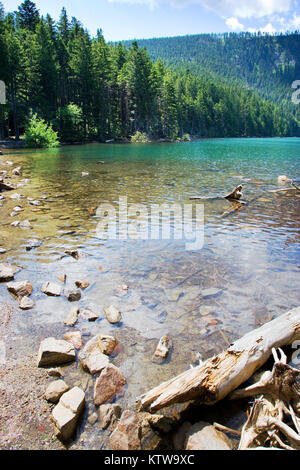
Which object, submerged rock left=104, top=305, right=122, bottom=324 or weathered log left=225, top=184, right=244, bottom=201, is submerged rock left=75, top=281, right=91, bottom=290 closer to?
submerged rock left=104, top=305, right=122, bottom=324

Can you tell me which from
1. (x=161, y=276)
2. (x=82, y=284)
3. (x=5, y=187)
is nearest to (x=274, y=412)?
(x=161, y=276)

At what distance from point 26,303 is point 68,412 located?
96.1 inches

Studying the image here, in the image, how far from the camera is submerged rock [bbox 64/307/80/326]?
4.27 meters

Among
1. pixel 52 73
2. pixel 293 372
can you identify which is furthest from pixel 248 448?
pixel 52 73

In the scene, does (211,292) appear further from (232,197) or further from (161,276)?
(232,197)

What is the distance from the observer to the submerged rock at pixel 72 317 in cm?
427

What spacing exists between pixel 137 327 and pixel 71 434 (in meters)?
1.81

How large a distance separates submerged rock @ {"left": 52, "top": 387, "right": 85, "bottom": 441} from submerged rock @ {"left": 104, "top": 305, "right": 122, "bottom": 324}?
1443 millimetres

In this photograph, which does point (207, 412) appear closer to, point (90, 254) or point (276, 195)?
point (90, 254)

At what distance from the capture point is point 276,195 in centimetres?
1425

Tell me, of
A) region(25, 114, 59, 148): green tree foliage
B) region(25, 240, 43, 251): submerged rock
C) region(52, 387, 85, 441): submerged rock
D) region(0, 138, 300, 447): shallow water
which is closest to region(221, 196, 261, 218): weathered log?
region(0, 138, 300, 447): shallow water

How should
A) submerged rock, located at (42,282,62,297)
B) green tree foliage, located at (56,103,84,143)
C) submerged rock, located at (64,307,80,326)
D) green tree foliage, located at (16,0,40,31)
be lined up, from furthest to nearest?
green tree foliage, located at (16,0,40,31) → green tree foliage, located at (56,103,84,143) → submerged rock, located at (42,282,62,297) → submerged rock, located at (64,307,80,326)

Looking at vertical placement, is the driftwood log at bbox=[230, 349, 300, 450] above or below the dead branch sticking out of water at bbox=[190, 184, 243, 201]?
below

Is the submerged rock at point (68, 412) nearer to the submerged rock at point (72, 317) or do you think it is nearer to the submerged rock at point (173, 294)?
the submerged rock at point (72, 317)
